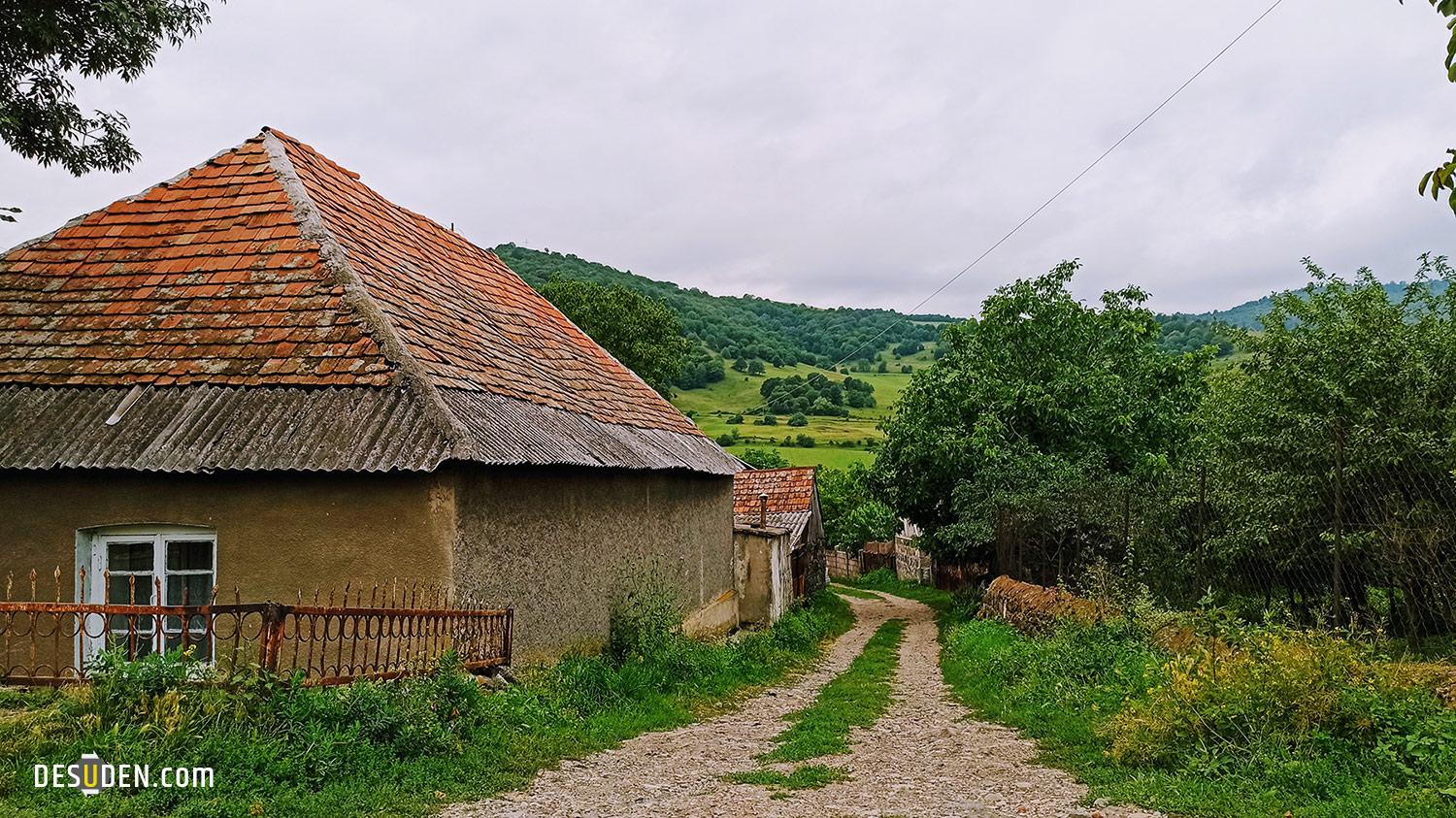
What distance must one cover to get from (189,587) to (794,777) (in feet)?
19.1

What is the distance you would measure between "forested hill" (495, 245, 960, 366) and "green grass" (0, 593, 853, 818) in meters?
54.9

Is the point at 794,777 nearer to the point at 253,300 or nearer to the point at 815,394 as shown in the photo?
the point at 253,300

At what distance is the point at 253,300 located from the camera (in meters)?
10.1

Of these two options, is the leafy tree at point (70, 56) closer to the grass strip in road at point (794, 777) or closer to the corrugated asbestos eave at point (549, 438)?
the corrugated asbestos eave at point (549, 438)

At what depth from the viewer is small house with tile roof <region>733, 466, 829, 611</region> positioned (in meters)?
31.1

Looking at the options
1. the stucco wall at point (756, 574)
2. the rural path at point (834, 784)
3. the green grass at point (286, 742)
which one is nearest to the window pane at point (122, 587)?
the green grass at point (286, 742)

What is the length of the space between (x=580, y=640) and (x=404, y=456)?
3.81m

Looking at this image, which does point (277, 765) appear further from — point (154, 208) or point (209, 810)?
point (154, 208)

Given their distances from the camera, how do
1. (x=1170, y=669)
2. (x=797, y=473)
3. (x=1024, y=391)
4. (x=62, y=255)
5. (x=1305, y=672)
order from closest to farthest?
(x=1305, y=672) → (x=1170, y=669) → (x=62, y=255) → (x=1024, y=391) → (x=797, y=473)

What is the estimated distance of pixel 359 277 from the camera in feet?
33.6

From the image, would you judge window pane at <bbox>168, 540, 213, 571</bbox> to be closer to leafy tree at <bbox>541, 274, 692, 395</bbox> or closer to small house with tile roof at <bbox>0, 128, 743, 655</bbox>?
small house with tile roof at <bbox>0, 128, 743, 655</bbox>

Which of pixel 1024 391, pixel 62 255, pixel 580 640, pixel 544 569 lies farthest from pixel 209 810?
pixel 1024 391

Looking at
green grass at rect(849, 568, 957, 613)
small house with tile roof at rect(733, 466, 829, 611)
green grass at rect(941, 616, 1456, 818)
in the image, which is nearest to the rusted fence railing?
green grass at rect(941, 616, 1456, 818)

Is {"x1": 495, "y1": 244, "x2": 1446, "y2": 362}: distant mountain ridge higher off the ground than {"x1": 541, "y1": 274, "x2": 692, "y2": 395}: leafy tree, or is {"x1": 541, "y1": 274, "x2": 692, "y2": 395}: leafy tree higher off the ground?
{"x1": 495, "y1": 244, "x2": 1446, "y2": 362}: distant mountain ridge
